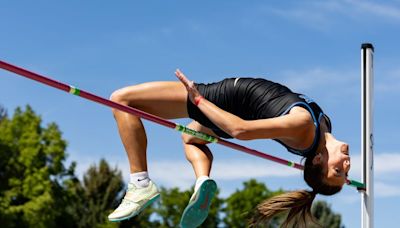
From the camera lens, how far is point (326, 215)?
40281mm

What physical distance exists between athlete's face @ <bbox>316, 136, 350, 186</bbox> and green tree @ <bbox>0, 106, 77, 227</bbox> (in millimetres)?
25748

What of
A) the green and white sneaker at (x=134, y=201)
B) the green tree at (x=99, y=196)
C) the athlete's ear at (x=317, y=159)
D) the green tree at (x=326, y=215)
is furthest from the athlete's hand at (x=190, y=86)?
the green tree at (x=326, y=215)

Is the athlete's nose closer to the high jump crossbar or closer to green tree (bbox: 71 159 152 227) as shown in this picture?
the high jump crossbar

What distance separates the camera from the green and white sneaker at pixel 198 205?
5.09m

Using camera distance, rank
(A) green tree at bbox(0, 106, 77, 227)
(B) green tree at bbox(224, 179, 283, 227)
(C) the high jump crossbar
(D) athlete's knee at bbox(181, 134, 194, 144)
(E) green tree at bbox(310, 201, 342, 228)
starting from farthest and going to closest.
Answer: (E) green tree at bbox(310, 201, 342, 228), (B) green tree at bbox(224, 179, 283, 227), (A) green tree at bbox(0, 106, 77, 227), (D) athlete's knee at bbox(181, 134, 194, 144), (C) the high jump crossbar

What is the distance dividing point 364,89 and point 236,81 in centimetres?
228

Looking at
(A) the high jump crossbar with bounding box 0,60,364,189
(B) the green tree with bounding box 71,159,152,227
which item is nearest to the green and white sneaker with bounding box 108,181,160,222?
(A) the high jump crossbar with bounding box 0,60,364,189

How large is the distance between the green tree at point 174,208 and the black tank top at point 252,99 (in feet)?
104

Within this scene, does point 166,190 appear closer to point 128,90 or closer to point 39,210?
point 39,210

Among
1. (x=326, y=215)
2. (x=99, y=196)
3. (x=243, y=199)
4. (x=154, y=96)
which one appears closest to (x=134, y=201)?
(x=154, y=96)

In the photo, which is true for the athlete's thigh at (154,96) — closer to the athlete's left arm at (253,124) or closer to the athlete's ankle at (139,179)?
the athlete's left arm at (253,124)

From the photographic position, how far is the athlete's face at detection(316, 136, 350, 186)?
16.4 feet

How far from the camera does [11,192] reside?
1219 inches

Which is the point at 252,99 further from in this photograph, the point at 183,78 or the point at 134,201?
the point at 134,201
